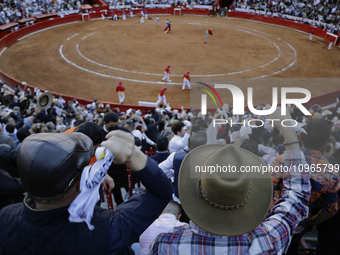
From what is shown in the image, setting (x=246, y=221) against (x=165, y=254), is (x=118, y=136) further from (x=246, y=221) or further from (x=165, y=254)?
(x=246, y=221)

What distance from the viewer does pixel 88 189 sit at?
5.61 ft

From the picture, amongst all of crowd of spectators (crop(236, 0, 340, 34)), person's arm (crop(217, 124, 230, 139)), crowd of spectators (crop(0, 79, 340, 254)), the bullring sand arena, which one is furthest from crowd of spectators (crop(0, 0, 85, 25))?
person's arm (crop(217, 124, 230, 139))

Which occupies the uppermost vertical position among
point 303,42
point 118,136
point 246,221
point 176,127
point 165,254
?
point 118,136

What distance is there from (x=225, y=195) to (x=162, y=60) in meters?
20.3

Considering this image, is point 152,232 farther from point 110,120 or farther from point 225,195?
point 110,120

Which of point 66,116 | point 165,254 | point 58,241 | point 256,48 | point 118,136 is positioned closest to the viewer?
point 58,241

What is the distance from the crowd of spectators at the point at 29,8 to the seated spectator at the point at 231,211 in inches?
1314

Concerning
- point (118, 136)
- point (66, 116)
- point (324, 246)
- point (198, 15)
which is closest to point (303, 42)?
point (198, 15)

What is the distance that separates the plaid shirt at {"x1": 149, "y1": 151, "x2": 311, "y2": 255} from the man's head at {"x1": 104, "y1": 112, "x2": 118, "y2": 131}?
3.57 metres

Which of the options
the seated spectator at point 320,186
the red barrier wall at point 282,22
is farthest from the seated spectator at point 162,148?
the red barrier wall at point 282,22

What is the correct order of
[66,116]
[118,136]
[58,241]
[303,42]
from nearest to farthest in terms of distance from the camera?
[58,241] < [118,136] < [66,116] < [303,42]

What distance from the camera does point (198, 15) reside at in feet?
123

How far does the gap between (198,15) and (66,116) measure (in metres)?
32.5

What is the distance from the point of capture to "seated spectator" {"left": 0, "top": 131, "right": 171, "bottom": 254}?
165 centimetres
